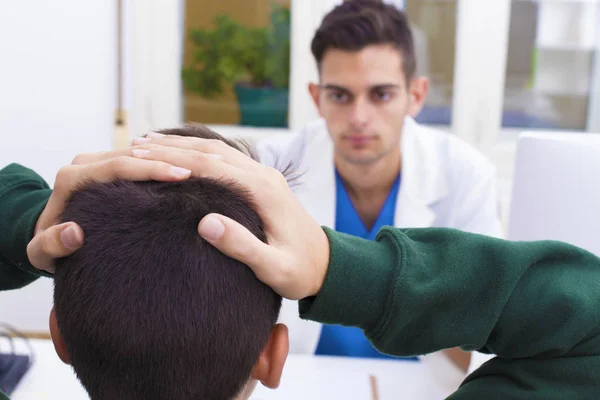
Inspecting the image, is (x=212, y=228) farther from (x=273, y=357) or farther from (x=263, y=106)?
(x=263, y=106)

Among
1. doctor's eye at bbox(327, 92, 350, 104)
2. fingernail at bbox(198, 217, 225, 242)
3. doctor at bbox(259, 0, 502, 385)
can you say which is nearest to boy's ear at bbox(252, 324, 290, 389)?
fingernail at bbox(198, 217, 225, 242)

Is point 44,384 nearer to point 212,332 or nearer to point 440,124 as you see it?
point 212,332

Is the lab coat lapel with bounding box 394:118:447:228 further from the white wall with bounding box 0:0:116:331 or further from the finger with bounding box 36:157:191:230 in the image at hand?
the white wall with bounding box 0:0:116:331

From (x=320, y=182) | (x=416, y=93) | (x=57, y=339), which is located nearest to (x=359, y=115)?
(x=320, y=182)

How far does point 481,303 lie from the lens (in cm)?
63

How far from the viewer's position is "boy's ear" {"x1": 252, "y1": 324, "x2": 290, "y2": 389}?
616 millimetres

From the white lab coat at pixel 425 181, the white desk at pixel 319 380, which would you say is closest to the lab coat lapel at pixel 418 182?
the white lab coat at pixel 425 181

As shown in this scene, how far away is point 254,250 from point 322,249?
0.08 metres

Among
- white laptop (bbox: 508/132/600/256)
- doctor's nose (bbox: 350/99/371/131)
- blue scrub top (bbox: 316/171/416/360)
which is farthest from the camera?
doctor's nose (bbox: 350/99/371/131)

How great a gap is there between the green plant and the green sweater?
2390 millimetres

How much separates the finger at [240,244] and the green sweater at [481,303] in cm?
6

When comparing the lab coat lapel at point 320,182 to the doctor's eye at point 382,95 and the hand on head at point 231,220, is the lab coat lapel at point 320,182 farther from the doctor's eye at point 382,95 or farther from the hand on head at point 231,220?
the hand on head at point 231,220

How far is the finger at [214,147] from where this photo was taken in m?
0.61

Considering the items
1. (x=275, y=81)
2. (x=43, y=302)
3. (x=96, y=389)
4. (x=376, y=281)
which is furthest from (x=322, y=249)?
(x=43, y=302)
